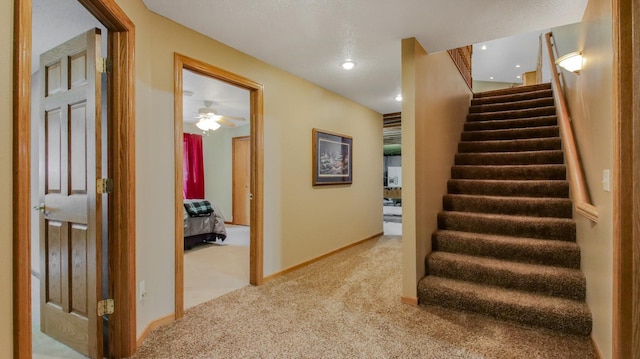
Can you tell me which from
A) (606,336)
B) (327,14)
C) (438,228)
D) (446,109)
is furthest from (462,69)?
(606,336)

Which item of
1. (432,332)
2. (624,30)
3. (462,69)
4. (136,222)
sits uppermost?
(462,69)

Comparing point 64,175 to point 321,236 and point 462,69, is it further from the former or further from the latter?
point 462,69

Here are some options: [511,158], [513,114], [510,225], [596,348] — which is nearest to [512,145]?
[511,158]

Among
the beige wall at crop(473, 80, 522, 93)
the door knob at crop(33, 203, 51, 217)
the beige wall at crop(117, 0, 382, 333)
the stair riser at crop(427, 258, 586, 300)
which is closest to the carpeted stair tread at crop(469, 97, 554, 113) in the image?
the beige wall at crop(117, 0, 382, 333)

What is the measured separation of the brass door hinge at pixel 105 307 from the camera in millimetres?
1811

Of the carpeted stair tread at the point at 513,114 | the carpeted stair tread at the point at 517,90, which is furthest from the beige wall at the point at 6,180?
the carpeted stair tread at the point at 517,90

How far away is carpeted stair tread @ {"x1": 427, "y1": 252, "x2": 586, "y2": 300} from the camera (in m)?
2.31

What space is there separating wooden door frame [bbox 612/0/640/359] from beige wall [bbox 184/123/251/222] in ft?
22.0

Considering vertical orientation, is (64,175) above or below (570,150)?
below

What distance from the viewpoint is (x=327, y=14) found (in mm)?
2219

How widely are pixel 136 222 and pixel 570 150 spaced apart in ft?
11.4

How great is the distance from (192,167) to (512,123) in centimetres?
641

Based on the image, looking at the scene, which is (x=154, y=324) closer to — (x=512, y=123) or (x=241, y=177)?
(x=512, y=123)

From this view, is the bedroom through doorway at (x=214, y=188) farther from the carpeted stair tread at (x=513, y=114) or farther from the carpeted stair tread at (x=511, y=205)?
the carpeted stair tread at (x=513, y=114)
